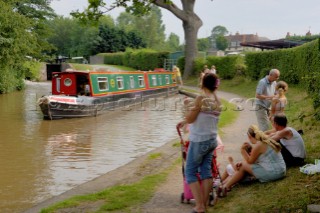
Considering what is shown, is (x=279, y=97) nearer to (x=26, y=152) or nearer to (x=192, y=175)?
(x=192, y=175)

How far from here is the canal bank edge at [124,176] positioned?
595 cm

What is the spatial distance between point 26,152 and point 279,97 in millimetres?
5899

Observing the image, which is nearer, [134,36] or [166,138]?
[166,138]

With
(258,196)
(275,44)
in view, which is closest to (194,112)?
(258,196)

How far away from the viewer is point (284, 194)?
183 inches

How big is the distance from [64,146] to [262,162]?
6669mm

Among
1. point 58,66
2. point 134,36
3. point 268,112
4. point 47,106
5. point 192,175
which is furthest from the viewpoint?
point 134,36

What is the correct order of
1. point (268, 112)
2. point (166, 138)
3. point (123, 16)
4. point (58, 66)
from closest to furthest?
point (268, 112)
point (166, 138)
point (58, 66)
point (123, 16)

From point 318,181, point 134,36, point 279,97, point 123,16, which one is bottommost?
point 318,181

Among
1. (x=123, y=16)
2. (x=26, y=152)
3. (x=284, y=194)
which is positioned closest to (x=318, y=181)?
(x=284, y=194)

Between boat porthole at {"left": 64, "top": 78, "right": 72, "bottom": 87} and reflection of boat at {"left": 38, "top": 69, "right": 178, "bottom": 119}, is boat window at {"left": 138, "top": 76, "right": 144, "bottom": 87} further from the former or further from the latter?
boat porthole at {"left": 64, "top": 78, "right": 72, "bottom": 87}

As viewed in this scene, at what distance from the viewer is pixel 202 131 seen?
14.1 feet

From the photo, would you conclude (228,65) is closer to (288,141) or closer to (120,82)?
(120,82)

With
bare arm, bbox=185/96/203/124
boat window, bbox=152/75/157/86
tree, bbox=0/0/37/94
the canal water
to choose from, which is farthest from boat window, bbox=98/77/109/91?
bare arm, bbox=185/96/203/124
